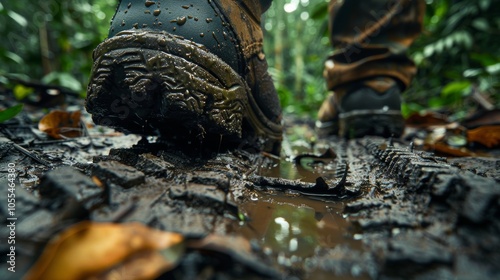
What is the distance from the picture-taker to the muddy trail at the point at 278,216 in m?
0.50

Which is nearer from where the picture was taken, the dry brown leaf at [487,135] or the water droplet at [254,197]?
the water droplet at [254,197]

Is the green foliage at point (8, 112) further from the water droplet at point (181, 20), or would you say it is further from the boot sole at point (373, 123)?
the boot sole at point (373, 123)

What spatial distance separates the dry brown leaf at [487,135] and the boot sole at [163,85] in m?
1.53

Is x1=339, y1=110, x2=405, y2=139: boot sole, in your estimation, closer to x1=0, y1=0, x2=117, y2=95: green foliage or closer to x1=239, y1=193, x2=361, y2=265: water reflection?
x1=239, y1=193, x2=361, y2=265: water reflection

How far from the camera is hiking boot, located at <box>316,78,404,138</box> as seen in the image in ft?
6.49

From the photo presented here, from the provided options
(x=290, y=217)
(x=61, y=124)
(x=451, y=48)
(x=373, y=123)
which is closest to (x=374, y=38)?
(x=373, y=123)

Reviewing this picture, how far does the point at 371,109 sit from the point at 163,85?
163 cm

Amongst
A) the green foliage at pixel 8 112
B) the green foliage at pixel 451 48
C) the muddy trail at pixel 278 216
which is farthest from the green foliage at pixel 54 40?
the green foliage at pixel 451 48

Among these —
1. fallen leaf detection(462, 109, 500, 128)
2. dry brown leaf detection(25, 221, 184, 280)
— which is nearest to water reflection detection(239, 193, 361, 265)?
dry brown leaf detection(25, 221, 184, 280)

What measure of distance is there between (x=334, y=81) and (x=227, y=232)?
74.9 inches

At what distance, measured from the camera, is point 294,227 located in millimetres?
708

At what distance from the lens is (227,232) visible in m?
0.63

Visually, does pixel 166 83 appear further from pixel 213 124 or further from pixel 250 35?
pixel 250 35

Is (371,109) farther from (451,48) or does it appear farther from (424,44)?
(424,44)
